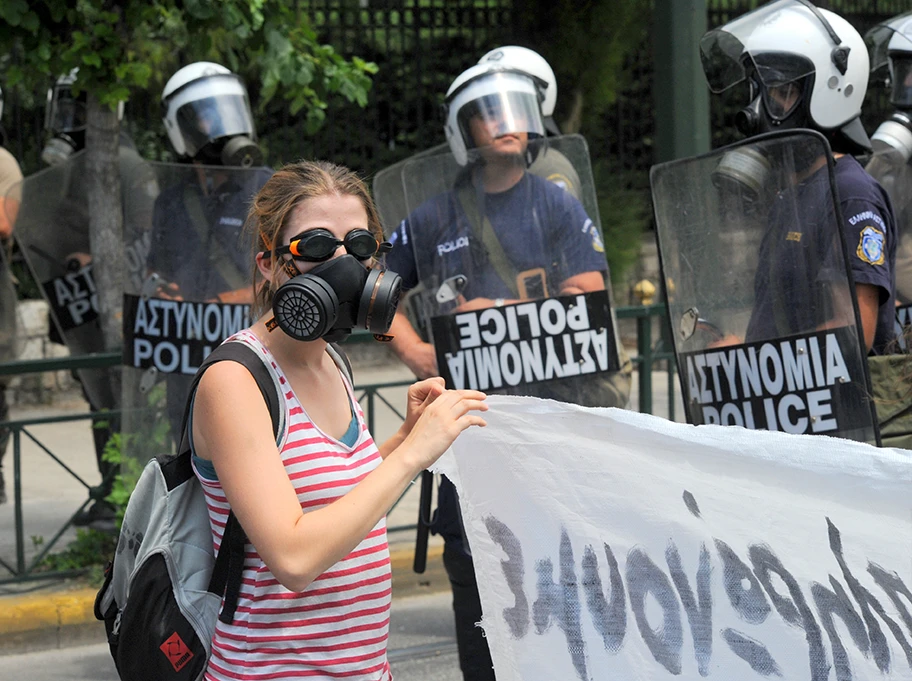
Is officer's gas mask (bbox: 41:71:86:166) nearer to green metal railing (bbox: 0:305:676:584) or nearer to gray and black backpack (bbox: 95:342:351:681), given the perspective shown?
green metal railing (bbox: 0:305:676:584)

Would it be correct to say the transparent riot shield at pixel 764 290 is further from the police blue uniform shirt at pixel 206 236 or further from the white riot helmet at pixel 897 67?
the police blue uniform shirt at pixel 206 236

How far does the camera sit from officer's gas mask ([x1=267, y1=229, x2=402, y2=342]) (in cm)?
205

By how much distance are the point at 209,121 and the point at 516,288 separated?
170 cm

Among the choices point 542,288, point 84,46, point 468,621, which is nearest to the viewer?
point 468,621

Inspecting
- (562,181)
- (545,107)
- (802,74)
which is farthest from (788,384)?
(545,107)

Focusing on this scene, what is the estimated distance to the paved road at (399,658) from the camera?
15.6ft

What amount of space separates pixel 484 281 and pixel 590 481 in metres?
1.69

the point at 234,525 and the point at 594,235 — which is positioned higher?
the point at 594,235

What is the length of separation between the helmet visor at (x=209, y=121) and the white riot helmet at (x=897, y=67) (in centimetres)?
Result: 254

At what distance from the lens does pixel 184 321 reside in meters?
4.85

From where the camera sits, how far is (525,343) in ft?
13.4

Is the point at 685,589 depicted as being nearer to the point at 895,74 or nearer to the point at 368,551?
the point at 368,551

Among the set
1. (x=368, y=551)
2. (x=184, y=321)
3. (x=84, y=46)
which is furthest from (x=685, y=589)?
(x=84, y=46)

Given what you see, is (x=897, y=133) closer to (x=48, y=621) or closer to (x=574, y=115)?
(x=48, y=621)
